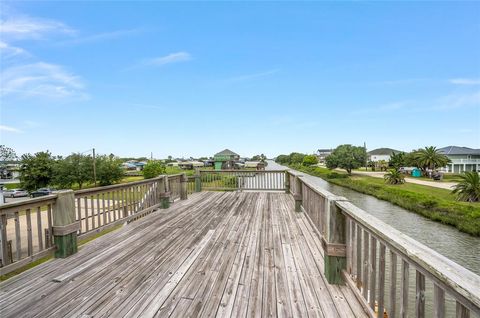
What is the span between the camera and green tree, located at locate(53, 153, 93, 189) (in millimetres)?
28283

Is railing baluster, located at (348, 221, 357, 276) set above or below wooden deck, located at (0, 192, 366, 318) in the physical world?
above

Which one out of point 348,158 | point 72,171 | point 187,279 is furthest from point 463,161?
point 72,171

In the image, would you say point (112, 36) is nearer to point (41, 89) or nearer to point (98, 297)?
point (41, 89)

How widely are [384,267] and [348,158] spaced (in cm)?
4529

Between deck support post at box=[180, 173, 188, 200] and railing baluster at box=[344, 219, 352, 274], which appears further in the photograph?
deck support post at box=[180, 173, 188, 200]

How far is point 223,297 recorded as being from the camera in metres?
1.96

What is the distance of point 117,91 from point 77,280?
15894 mm

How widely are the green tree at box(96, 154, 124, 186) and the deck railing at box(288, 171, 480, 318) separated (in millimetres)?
34297

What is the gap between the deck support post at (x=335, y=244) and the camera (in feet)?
7.02

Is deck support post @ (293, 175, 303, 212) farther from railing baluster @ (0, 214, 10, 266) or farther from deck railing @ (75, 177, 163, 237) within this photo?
railing baluster @ (0, 214, 10, 266)

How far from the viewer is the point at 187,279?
227 centimetres

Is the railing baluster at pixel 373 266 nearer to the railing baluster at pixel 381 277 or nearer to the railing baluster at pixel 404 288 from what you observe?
the railing baluster at pixel 381 277

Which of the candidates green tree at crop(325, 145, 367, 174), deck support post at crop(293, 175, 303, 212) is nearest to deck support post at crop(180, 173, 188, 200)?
deck support post at crop(293, 175, 303, 212)

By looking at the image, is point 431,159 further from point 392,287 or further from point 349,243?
point 392,287
